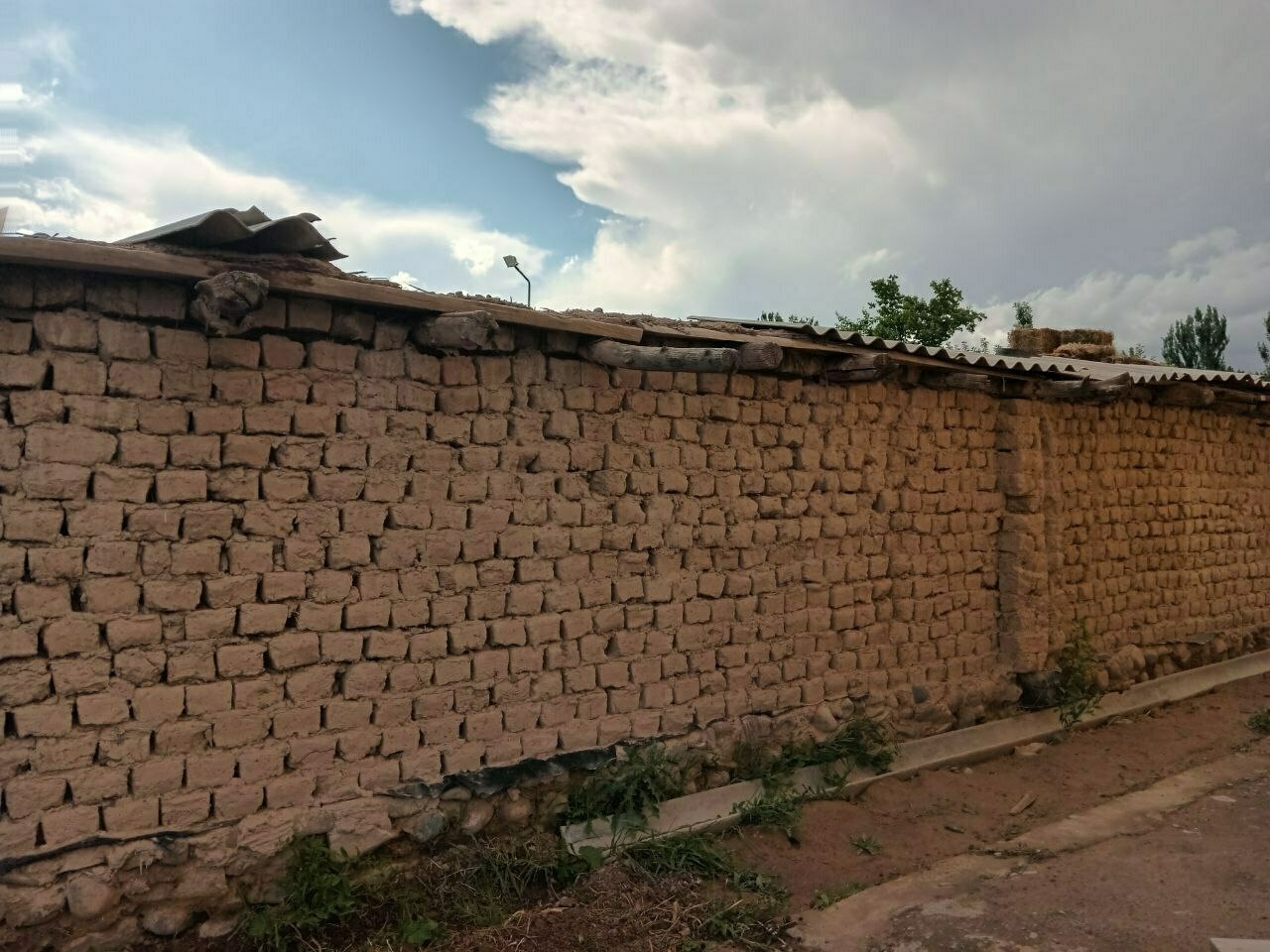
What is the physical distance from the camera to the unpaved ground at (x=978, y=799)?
4.61m

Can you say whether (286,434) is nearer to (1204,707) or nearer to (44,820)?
(44,820)

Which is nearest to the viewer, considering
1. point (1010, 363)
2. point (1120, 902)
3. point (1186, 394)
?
point (1120, 902)

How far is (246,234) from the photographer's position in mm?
3373

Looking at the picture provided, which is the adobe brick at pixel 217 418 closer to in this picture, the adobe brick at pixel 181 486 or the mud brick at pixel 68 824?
the adobe brick at pixel 181 486

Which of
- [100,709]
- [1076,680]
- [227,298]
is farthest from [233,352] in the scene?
[1076,680]

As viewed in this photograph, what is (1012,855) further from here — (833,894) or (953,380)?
(953,380)

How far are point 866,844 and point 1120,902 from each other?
1.19m

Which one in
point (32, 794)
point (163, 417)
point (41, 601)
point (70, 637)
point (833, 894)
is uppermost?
point (163, 417)

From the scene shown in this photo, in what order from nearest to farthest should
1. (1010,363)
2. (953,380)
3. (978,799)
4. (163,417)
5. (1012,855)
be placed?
(163,417), (1012,855), (978,799), (953,380), (1010,363)

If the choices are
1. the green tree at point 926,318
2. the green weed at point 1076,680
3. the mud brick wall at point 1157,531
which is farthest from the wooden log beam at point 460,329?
the green tree at point 926,318

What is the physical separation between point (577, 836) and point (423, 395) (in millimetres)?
2188

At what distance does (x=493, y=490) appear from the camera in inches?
168

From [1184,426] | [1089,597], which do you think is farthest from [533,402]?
[1184,426]

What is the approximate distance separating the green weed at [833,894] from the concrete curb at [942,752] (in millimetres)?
647
